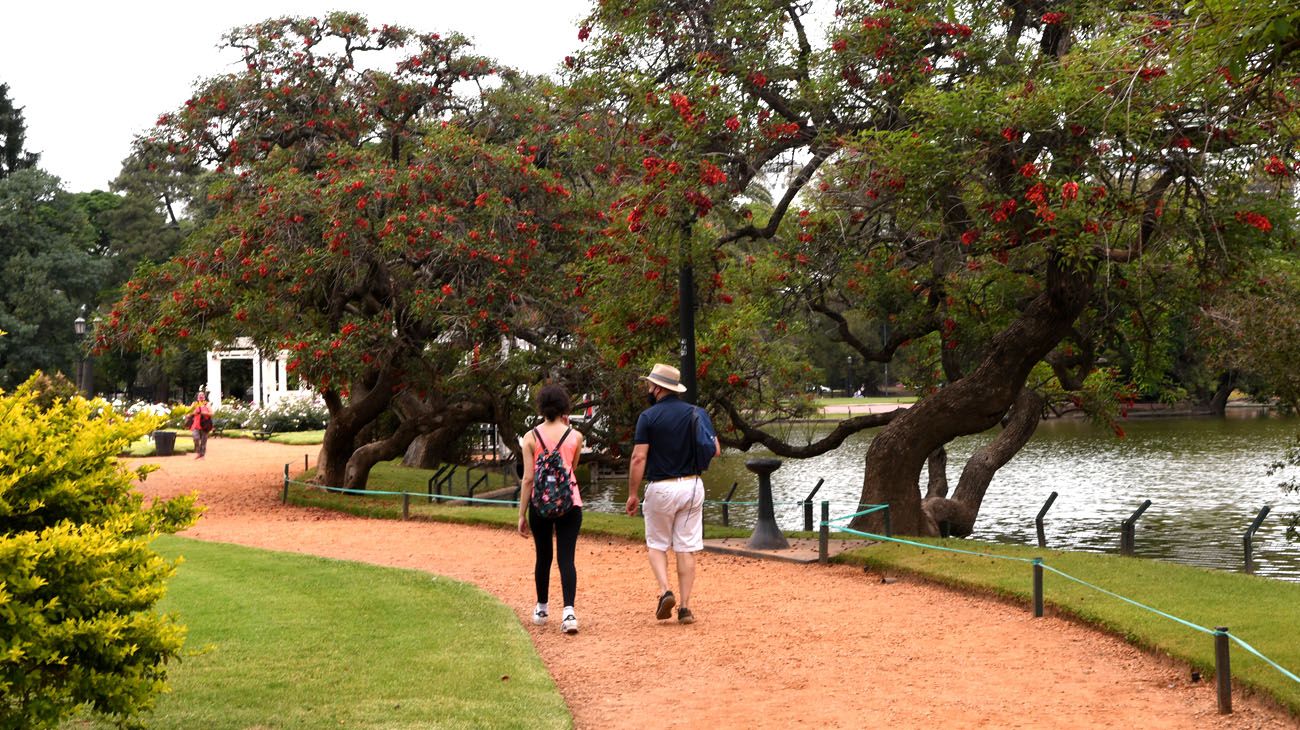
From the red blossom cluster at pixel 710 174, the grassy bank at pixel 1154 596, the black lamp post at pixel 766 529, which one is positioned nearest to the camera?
the grassy bank at pixel 1154 596

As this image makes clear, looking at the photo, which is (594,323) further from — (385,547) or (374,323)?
(374,323)

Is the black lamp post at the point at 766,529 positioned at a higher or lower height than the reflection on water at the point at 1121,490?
higher

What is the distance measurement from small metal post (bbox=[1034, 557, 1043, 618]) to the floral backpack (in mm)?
3292

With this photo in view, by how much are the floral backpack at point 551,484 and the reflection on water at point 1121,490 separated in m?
9.76

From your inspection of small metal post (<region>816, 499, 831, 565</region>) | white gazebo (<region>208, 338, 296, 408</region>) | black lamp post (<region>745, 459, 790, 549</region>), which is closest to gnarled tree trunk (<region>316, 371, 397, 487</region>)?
black lamp post (<region>745, 459, 790, 549</region>)

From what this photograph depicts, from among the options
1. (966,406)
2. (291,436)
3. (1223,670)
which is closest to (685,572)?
(1223,670)

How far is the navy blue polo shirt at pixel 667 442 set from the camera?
8711mm

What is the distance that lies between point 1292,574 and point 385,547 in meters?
10.2

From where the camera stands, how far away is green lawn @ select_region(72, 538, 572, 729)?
6.25 meters

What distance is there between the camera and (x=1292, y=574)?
48.1 ft

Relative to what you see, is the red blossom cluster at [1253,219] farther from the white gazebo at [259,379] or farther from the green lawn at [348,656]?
the white gazebo at [259,379]

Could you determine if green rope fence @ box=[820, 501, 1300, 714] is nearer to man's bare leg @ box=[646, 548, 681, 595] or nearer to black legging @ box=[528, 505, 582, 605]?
man's bare leg @ box=[646, 548, 681, 595]

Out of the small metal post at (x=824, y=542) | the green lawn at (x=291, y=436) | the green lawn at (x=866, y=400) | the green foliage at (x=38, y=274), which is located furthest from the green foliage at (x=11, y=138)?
the small metal post at (x=824, y=542)

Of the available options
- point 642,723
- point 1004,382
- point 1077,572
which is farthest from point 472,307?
point 642,723
